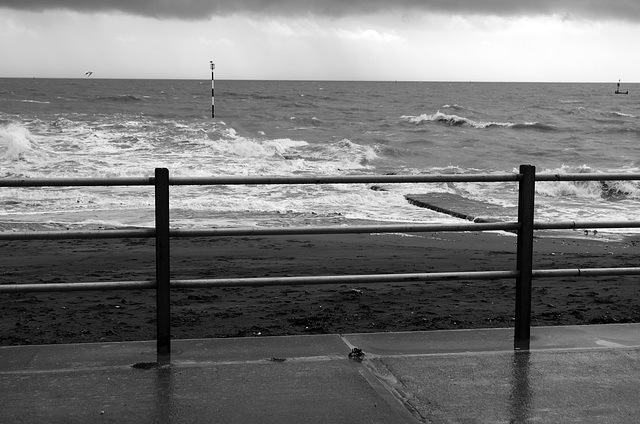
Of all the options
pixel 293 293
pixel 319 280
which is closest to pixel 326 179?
pixel 319 280

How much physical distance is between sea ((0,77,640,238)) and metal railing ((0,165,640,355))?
2.66 metres

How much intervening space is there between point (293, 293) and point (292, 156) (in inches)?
879

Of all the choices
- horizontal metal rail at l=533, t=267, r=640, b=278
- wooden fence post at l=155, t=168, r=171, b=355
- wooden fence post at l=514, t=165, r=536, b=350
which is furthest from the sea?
horizontal metal rail at l=533, t=267, r=640, b=278

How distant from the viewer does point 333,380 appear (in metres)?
3.92

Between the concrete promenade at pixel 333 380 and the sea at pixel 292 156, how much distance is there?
2979 millimetres

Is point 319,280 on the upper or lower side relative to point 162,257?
lower

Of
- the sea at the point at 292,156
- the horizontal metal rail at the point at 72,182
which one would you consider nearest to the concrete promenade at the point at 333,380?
the horizontal metal rail at the point at 72,182

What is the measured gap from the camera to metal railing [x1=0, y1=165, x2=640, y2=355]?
162 inches

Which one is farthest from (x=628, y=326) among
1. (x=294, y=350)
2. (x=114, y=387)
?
(x=114, y=387)

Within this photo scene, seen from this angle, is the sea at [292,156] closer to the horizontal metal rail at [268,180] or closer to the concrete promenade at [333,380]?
the horizontal metal rail at [268,180]

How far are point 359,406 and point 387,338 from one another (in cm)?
113

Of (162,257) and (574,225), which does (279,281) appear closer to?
(162,257)

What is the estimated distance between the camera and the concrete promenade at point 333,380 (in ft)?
11.4

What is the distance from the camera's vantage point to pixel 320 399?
12.0ft
